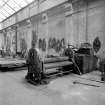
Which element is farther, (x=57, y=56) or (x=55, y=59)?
(x=57, y=56)

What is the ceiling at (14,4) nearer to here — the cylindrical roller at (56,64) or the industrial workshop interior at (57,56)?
the industrial workshop interior at (57,56)

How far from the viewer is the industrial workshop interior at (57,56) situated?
7.99 feet

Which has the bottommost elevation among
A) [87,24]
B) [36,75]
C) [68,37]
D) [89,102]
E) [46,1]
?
[89,102]

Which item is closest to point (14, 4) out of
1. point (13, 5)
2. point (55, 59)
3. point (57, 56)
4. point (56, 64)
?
point (13, 5)

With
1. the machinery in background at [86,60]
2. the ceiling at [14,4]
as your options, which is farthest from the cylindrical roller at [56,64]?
the ceiling at [14,4]

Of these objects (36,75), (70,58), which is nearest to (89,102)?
(36,75)

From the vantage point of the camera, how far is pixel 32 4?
960 centimetres

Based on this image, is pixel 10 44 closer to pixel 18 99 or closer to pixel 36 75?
pixel 36 75

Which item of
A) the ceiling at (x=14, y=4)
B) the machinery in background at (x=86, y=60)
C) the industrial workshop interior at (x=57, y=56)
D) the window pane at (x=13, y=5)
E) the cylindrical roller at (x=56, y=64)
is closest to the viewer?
the industrial workshop interior at (x=57, y=56)

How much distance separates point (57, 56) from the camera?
4.79m

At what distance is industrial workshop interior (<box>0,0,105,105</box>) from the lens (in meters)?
2.44

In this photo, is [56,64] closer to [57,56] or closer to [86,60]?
[57,56]

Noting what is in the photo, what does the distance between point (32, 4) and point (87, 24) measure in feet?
19.5

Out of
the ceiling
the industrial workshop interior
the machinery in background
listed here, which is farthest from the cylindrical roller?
the ceiling
